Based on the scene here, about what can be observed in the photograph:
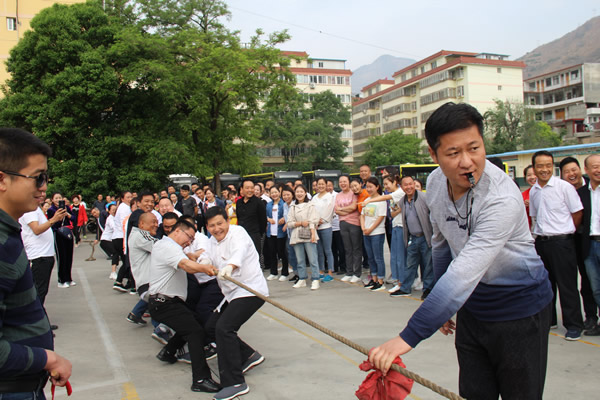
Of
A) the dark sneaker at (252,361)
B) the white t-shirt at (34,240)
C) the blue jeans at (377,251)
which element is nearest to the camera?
the dark sneaker at (252,361)

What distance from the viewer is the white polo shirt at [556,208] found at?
17.4 feet

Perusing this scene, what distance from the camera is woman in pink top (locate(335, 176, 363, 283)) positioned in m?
8.87

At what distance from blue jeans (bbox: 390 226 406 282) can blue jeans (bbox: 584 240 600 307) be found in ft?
9.95

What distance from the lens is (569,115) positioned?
72.2m

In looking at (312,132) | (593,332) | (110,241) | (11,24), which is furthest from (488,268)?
(312,132)

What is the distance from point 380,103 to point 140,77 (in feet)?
201

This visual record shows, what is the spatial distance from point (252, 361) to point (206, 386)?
0.62 metres

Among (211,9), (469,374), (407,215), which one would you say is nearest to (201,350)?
(469,374)

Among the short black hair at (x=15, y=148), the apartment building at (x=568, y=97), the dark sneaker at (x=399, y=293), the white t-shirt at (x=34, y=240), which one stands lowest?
the dark sneaker at (x=399, y=293)

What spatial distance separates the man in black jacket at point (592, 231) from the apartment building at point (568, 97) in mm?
59849

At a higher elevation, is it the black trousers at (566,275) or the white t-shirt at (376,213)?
the white t-shirt at (376,213)

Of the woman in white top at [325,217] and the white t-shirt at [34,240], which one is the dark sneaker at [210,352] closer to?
the white t-shirt at [34,240]

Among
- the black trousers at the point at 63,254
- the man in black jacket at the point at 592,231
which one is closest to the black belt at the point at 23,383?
the man in black jacket at the point at 592,231

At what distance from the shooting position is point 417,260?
7.64 m
